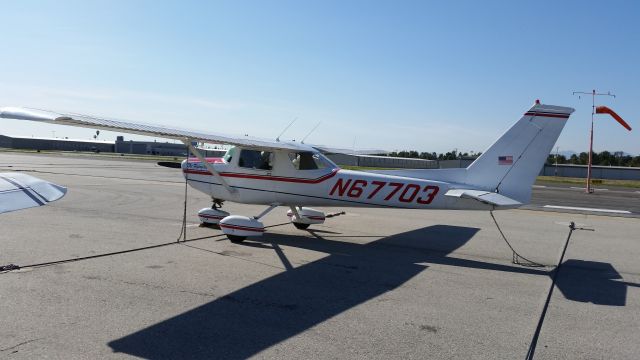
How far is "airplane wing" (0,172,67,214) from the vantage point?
13.5ft

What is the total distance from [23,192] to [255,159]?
691cm

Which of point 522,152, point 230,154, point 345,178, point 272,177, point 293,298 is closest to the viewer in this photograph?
point 293,298

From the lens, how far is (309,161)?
1072 cm

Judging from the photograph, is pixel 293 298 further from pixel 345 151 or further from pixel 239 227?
pixel 345 151

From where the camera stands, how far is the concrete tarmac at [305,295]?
4.72 metres

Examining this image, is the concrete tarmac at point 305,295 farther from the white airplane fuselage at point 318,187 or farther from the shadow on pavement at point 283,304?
the white airplane fuselage at point 318,187

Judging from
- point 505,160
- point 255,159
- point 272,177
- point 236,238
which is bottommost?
point 236,238

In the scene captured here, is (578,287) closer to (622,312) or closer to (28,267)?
(622,312)

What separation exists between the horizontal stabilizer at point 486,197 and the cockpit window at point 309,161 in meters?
2.81

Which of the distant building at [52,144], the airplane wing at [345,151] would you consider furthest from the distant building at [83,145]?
the airplane wing at [345,151]

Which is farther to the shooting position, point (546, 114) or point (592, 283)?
point (546, 114)

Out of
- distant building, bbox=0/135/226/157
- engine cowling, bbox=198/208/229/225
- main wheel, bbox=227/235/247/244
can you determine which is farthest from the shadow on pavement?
distant building, bbox=0/135/226/157

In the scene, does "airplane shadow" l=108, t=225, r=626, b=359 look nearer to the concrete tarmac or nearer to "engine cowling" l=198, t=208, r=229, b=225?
the concrete tarmac

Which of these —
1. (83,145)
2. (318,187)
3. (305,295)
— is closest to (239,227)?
(318,187)
